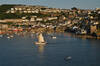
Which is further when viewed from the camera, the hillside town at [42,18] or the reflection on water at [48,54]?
the hillside town at [42,18]

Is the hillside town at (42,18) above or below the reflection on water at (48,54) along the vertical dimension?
above

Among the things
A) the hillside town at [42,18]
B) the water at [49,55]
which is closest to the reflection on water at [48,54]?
the water at [49,55]

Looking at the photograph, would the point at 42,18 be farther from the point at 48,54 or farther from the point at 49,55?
the point at 49,55

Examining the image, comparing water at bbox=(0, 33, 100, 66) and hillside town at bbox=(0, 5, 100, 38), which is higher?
hillside town at bbox=(0, 5, 100, 38)

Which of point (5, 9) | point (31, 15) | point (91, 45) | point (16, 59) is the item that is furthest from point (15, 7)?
point (16, 59)

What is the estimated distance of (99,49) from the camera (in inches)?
1093

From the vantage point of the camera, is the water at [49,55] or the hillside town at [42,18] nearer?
the water at [49,55]

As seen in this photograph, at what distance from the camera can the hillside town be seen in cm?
5419

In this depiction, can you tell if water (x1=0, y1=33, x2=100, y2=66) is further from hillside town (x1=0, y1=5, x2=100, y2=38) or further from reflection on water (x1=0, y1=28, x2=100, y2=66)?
hillside town (x1=0, y1=5, x2=100, y2=38)

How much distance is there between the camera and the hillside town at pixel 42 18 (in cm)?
5419

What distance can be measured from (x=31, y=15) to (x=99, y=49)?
39.5m

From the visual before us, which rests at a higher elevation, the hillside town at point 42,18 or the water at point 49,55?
the hillside town at point 42,18

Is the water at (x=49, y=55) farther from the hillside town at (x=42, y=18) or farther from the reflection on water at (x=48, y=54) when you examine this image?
the hillside town at (x=42, y=18)

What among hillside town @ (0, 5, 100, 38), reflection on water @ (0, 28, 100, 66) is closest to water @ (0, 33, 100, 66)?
reflection on water @ (0, 28, 100, 66)
